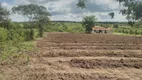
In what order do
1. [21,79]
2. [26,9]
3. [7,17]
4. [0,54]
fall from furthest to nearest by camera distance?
[26,9] < [7,17] < [0,54] < [21,79]

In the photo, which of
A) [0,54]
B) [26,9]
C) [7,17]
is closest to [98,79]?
[0,54]

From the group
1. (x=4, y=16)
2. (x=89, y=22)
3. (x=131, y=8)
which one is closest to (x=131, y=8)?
(x=131, y=8)

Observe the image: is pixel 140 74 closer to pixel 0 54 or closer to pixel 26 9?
pixel 0 54

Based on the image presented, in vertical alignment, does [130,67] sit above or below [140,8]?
below

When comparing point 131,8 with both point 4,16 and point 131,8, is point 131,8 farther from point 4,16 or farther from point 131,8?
point 4,16

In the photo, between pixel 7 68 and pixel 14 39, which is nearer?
pixel 7 68

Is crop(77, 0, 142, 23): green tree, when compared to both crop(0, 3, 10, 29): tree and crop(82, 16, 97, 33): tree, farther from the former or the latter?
crop(82, 16, 97, 33): tree

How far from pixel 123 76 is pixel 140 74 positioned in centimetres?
104

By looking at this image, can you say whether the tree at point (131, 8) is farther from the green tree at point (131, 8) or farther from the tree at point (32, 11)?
the tree at point (32, 11)

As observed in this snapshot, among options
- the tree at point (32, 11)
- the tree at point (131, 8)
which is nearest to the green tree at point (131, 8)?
the tree at point (131, 8)

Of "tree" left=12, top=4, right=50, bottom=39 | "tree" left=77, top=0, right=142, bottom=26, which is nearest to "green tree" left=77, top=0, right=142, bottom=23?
"tree" left=77, top=0, right=142, bottom=26

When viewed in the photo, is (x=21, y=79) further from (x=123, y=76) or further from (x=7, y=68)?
(x=123, y=76)

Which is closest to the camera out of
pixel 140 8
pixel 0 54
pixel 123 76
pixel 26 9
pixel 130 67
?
pixel 123 76

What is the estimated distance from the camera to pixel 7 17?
42.7m
